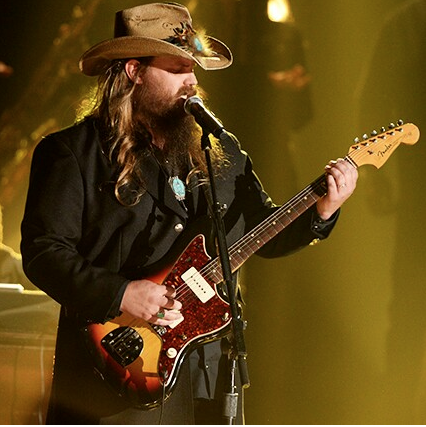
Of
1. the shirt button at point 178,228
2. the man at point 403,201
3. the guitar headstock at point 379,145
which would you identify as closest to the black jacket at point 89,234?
the shirt button at point 178,228

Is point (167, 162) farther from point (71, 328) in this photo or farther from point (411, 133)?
point (411, 133)

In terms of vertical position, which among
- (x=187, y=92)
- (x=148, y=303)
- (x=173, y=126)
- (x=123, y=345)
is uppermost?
(x=187, y=92)

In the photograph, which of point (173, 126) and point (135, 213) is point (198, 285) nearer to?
point (135, 213)

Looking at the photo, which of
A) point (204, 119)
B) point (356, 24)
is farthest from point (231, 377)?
point (356, 24)

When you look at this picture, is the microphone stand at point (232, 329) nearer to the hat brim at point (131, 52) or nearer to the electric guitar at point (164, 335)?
the electric guitar at point (164, 335)

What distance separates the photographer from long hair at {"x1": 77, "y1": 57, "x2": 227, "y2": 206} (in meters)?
2.45

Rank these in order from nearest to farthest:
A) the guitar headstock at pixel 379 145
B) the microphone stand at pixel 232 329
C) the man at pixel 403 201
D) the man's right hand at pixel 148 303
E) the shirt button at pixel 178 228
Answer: the microphone stand at pixel 232 329 < the man's right hand at pixel 148 303 < the shirt button at pixel 178 228 < the guitar headstock at pixel 379 145 < the man at pixel 403 201

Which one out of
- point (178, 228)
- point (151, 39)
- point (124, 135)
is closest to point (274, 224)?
point (178, 228)

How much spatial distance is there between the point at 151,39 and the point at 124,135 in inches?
13.2

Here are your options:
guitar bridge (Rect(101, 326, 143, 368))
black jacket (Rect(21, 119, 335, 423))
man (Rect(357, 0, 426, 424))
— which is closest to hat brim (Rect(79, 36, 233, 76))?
black jacket (Rect(21, 119, 335, 423))

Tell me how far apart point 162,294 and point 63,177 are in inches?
19.3

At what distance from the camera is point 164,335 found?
7.56 feet

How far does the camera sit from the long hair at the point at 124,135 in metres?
2.45

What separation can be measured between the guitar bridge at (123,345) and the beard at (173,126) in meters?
0.59
